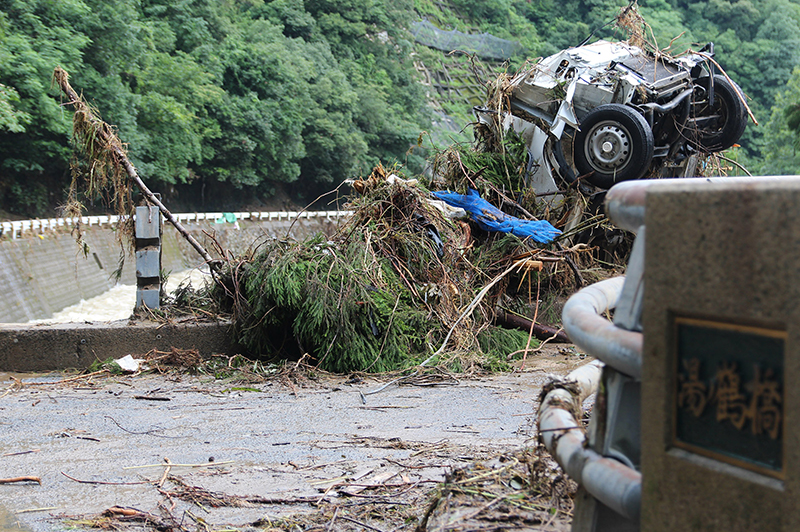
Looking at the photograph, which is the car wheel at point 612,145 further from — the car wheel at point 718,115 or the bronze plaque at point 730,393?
the bronze plaque at point 730,393

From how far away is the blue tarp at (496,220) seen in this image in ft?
25.3

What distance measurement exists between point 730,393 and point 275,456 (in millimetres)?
2670

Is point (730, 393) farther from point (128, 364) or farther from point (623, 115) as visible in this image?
point (623, 115)

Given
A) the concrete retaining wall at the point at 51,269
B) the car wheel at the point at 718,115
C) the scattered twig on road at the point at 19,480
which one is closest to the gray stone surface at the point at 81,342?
the scattered twig on road at the point at 19,480

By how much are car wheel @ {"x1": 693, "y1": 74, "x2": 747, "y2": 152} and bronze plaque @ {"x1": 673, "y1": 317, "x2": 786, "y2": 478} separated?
26.1ft

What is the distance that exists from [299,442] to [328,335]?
211 cm

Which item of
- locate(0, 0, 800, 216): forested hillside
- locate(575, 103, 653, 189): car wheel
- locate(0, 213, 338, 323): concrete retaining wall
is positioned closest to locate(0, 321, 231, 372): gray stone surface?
locate(0, 0, 800, 216): forested hillside

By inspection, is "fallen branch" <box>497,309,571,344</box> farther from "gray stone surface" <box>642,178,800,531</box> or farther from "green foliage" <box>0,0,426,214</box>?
"green foliage" <box>0,0,426,214</box>

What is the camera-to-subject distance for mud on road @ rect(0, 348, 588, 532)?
95.8 inches

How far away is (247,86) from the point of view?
37.3 m

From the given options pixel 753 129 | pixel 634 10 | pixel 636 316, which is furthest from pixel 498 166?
pixel 753 129

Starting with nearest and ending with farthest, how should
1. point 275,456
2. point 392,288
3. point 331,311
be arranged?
point 275,456 < point 331,311 < point 392,288

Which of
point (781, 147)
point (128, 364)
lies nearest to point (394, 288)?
point (128, 364)

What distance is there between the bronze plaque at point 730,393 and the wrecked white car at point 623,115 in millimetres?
7018
